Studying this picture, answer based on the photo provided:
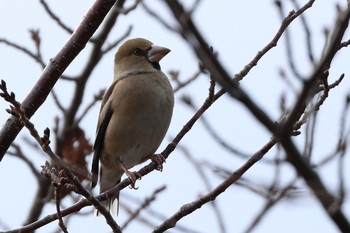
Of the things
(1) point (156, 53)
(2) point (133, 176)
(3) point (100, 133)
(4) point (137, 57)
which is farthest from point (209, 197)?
(4) point (137, 57)

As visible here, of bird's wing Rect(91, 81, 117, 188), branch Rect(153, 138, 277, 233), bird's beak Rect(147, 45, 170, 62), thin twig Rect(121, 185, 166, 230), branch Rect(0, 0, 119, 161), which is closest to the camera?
branch Rect(153, 138, 277, 233)

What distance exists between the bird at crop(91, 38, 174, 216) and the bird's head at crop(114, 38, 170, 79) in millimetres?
43

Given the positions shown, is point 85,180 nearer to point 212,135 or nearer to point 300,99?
point 212,135

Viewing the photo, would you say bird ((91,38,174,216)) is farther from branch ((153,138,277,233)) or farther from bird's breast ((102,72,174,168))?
branch ((153,138,277,233))

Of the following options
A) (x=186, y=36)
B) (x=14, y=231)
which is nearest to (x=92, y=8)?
(x=14, y=231)

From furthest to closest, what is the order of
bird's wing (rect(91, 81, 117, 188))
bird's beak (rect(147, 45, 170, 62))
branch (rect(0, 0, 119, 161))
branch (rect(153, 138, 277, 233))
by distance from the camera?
1. bird's beak (rect(147, 45, 170, 62))
2. bird's wing (rect(91, 81, 117, 188))
3. branch (rect(0, 0, 119, 161))
4. branch (rect(153, 138, 277, 233))

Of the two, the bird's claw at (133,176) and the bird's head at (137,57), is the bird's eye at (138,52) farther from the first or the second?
the bird's claw at (133,176)

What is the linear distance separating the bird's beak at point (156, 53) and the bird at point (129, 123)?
0.17ft

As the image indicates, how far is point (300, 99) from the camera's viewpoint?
1669mm

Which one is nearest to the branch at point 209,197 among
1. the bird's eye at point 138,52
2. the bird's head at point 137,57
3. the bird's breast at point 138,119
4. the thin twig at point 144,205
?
the thin twig at point 144,205

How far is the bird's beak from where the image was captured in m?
5.57

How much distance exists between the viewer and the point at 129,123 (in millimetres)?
5000

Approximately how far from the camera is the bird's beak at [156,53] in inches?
219

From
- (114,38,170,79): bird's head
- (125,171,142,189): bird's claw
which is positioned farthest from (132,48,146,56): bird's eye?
(125,171,142,189): bird's claw
